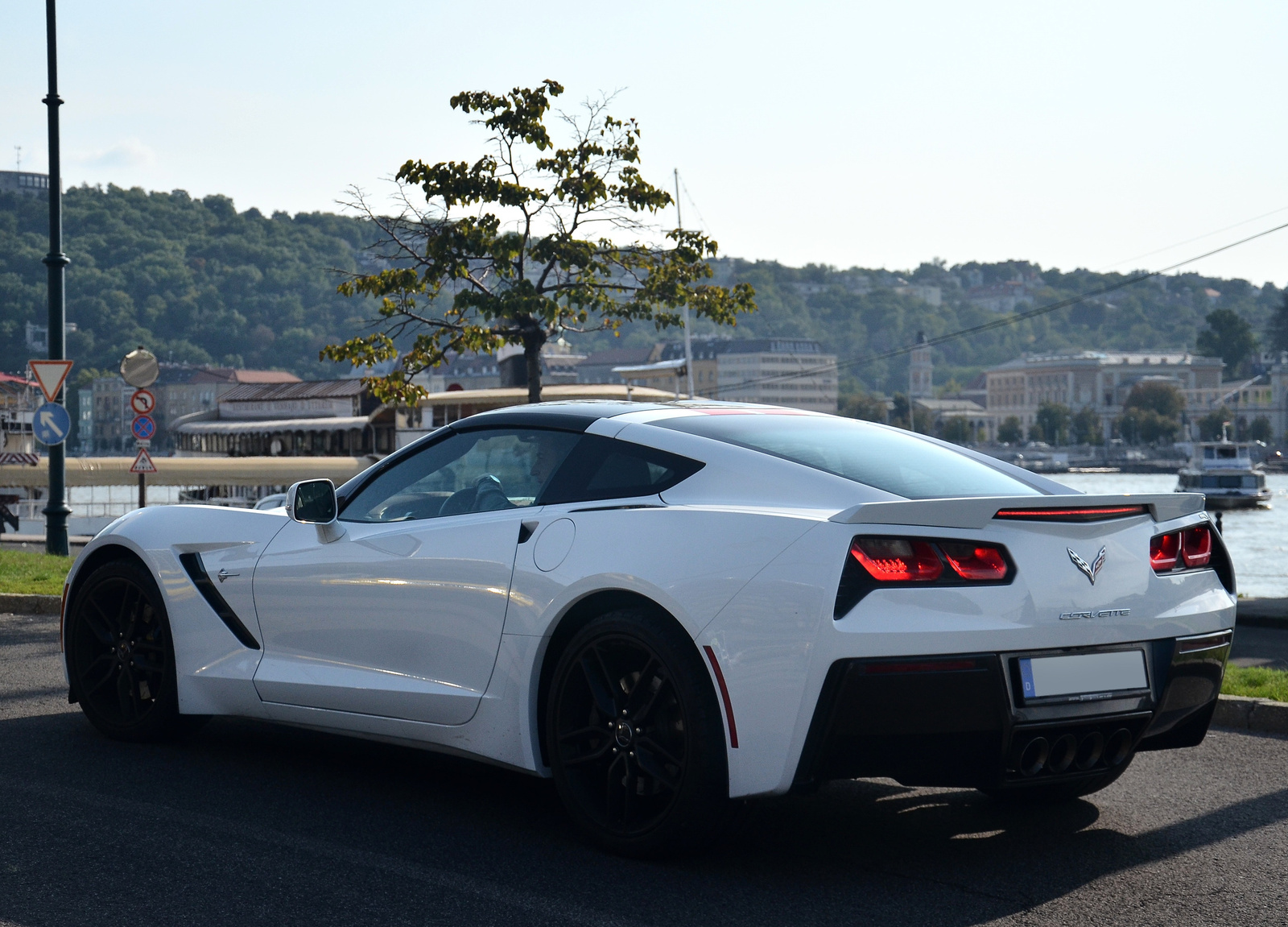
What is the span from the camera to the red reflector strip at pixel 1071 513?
12.6ft

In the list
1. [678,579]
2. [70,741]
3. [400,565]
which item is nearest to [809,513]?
[678,579]

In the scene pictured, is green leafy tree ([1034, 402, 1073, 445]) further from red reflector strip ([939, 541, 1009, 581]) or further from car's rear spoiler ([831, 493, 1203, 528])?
red reflector strip ([939, 541, 1009, 581])

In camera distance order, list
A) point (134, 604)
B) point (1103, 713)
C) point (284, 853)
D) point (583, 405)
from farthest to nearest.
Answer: point (134, 604), point (583, 405), point (284, 853), point (1103, 713)

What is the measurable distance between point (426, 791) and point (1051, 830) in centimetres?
206

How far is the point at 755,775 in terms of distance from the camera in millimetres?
3779

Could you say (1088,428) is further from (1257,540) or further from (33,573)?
(33,573)

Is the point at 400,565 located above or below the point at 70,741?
above

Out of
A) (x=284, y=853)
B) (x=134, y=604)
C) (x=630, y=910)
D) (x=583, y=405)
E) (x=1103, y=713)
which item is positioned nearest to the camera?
(x=630, y=910)

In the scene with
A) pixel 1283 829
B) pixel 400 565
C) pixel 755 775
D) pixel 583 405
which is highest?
pixel 583 405

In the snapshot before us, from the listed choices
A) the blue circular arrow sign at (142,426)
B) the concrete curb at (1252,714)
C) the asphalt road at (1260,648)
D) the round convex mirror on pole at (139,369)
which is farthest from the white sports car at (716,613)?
the blue circular arrow sign at (142,426)

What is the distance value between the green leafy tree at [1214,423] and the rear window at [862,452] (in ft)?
606

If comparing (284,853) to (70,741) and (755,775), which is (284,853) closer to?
(755,775)

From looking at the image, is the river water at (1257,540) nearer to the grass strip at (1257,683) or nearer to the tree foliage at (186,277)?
the grass strip at (1257,683)

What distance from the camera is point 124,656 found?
230 inches
